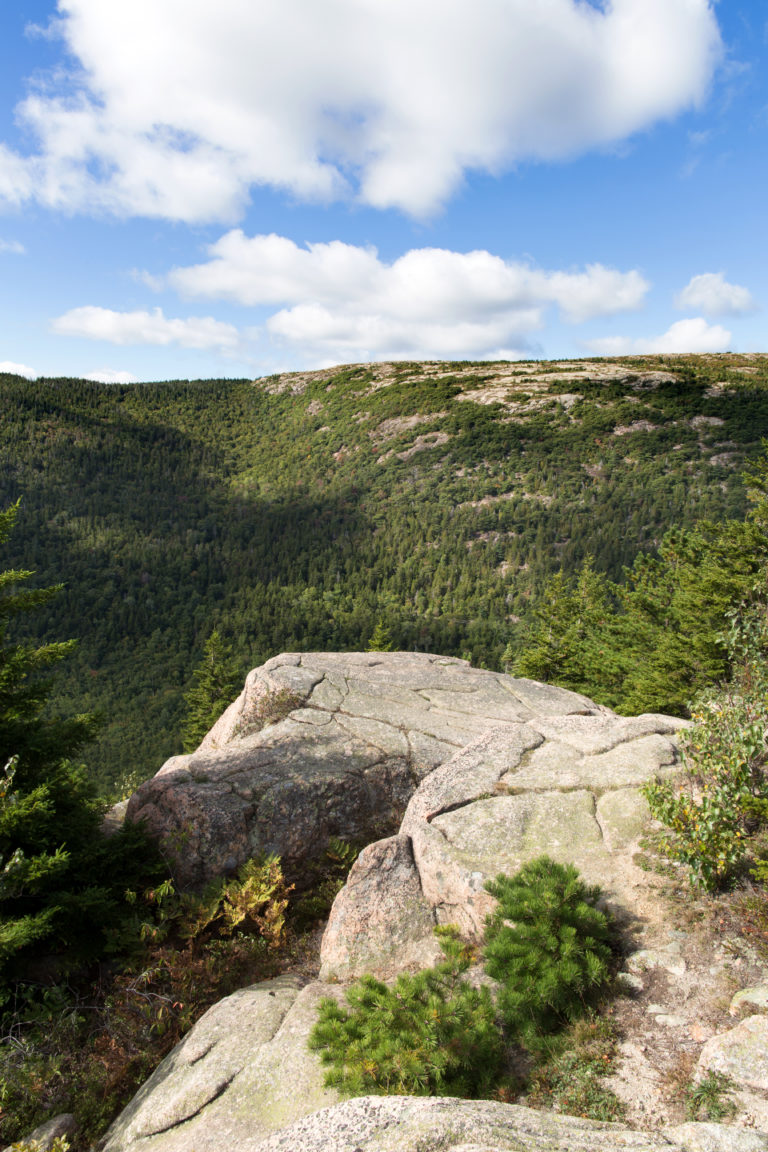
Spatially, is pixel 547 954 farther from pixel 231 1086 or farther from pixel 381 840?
pixel 381 840

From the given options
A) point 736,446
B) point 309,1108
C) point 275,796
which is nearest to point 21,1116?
point 309,1108

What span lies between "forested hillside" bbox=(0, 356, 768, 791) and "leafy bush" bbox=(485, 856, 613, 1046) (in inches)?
2820

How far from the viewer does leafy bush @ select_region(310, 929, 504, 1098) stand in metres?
4.32

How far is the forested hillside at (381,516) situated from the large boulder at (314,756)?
62875 mm

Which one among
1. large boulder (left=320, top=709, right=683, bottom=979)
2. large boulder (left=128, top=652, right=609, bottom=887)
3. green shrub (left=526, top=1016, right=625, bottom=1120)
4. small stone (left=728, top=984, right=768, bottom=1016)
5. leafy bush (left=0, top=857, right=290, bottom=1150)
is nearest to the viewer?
green shrub (left=526, top=1016, right=625, bottom=1120)

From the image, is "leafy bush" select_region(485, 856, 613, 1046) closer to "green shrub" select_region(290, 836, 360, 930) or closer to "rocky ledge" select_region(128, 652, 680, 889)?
"rocky ledge" select_region(128, 652, 680, 889)

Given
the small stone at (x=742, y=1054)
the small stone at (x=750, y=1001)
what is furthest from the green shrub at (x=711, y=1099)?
the small stone at (x=750, y=1001)

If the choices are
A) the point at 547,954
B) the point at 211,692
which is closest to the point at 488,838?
the point at 547,954

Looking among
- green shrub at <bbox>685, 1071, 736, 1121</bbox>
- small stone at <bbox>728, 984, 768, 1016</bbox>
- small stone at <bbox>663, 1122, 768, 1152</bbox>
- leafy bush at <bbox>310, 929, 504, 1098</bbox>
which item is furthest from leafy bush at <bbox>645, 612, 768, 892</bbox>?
leafy bush at <bbox>310, 929, 504, 1098</bbox>

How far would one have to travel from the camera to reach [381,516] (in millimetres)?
131750

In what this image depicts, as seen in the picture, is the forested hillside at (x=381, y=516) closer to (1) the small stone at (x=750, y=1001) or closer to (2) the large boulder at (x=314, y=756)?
(2) the large boulder at (x=314, y=756)

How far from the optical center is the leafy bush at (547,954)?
4711mm

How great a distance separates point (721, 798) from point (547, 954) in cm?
248

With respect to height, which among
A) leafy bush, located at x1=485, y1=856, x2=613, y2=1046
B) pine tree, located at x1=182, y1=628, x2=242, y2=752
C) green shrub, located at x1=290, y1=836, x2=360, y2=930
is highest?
leafy bush, located at x1=485, y1=856, x2=613, y2=1046
